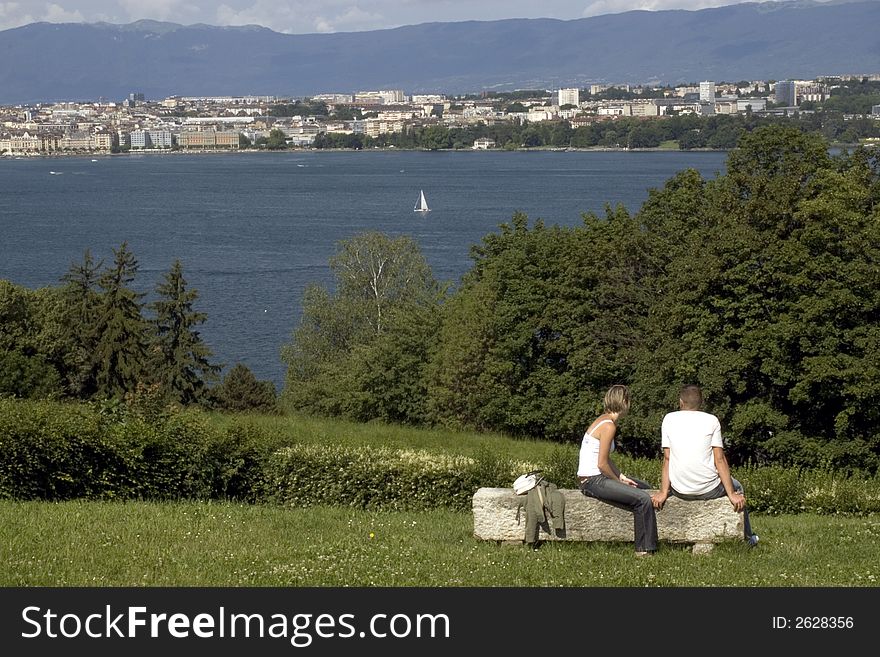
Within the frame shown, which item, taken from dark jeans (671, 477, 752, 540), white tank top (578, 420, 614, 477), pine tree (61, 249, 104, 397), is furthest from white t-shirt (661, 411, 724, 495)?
pine tree (61, 249, 104, 397)

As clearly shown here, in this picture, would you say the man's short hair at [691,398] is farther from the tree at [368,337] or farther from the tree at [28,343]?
the tree at [28,343]

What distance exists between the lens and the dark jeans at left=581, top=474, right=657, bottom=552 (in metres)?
7.93

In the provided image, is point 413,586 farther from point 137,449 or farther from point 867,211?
point 867,211

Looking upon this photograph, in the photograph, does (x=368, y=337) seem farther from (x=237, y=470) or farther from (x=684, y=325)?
(x=237, y=470)

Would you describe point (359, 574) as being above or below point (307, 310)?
above

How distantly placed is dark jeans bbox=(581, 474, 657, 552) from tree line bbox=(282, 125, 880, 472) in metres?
8.87

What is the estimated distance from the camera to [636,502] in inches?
314

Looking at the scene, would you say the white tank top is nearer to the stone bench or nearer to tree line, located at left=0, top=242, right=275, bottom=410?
the stone bench

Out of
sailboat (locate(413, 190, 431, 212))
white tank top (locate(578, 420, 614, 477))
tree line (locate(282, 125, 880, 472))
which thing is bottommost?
sailboat (locate(413, 190, 431, 212))

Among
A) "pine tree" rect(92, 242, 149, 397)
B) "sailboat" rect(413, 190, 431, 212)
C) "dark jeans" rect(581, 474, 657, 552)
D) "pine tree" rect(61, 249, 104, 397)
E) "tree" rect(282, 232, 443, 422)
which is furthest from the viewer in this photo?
"sailboat" rect(413, 190, 431, 212)

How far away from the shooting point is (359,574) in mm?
7203

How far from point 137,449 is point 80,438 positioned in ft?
1.53

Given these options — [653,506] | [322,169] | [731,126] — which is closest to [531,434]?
[653,506]

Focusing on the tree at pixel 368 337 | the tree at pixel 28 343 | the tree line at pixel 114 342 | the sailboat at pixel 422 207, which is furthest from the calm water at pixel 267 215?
the tree at pixel 28 343
